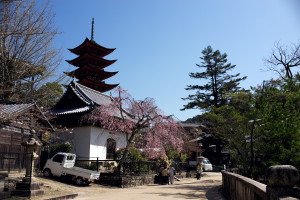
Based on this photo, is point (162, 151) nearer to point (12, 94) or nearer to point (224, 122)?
point (224, 122)

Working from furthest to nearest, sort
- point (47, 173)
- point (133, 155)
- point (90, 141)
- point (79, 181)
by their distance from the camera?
point (90, 141) < point (133, 155) < point (47, 173) < point (79, 181)

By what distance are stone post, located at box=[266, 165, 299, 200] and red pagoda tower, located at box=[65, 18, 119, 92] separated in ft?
118

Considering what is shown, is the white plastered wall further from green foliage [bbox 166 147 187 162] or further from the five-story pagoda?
green foliage [bbox 166 147 187 162]

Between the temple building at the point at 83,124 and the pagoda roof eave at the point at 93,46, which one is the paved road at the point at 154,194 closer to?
the temple building at the point at 83,124

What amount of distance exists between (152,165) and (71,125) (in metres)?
7.65

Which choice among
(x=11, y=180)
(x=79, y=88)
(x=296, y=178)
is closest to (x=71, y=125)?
(x=79, y=88)

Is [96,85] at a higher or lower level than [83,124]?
higher

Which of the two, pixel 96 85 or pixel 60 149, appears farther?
pixel 96 85

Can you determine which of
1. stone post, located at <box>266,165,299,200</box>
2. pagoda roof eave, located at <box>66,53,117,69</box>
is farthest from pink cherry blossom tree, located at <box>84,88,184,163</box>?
pagoda roof eave, located at <box>66,53,117,69</box>

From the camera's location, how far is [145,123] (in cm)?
1983

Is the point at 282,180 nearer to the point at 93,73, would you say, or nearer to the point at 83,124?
the point at 83,124

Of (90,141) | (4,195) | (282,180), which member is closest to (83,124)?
(90,141)

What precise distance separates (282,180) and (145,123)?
16.3 m

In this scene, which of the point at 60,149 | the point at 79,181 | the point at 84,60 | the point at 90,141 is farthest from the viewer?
the point at 84,60
